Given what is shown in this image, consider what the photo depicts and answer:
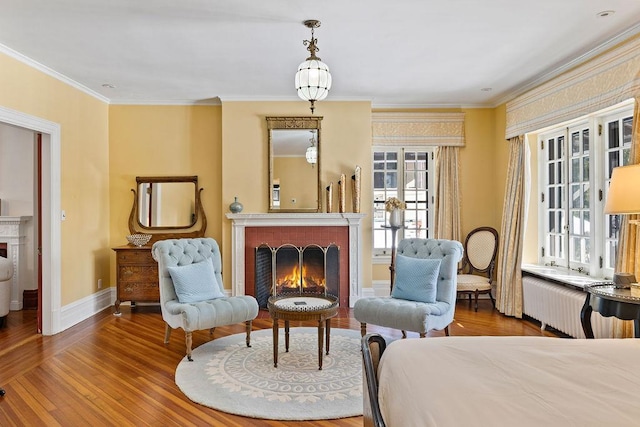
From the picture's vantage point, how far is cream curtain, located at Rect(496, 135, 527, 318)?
4828mm

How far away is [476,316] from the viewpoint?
491cm

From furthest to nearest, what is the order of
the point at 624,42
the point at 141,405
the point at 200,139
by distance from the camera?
the point at 200,139
the point at 624,42
the point at 141,405

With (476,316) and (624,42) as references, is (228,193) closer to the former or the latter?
(476,316)

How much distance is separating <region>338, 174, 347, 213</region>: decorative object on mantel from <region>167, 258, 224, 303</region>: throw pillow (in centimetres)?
196

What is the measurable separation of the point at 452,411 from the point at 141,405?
2.19 metres

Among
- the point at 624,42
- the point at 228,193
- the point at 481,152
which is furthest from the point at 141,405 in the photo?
the point at 481,152

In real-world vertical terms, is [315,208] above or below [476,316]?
above

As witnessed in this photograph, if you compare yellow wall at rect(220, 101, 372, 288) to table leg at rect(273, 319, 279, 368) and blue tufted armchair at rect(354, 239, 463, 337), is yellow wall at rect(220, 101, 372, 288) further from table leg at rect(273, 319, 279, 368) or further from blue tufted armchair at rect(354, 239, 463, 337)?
table leg at rect(273, 319, 279, 368)

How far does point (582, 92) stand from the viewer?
3.91 metres

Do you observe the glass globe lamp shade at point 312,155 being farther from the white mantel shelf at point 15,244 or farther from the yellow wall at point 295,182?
the white mantel shelf at point 15,244

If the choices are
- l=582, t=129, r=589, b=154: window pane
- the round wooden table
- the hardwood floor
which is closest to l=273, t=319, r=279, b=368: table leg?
the round wooden table

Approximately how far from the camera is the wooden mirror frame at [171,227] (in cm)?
551

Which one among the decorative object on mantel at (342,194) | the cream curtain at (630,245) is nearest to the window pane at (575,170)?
the cream curtain at (630,245)

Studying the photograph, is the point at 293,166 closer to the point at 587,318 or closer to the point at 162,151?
the point at 162,151
